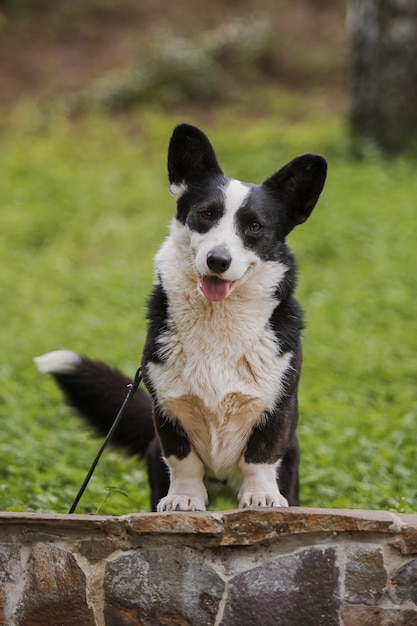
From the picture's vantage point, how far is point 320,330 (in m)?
7.58

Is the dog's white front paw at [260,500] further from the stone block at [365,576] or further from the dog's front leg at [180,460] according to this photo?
the stone block at [365,576]

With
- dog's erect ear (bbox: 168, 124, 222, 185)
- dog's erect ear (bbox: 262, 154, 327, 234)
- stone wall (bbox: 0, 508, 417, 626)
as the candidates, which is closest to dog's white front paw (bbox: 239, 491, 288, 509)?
stone wall (bbox: 0, 508, 417, 626)

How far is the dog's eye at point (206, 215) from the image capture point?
3.43 m

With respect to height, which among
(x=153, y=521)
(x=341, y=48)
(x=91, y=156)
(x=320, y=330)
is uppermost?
(x=341, y=48)

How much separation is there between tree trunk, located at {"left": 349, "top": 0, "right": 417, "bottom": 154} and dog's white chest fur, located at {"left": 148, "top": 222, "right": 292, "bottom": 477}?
8061 millimetres

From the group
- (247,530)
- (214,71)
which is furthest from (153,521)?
(214,71)

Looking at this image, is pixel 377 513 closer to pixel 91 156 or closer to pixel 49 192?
pixel 49 192

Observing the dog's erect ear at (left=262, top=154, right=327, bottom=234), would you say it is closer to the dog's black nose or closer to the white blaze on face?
the white blaze on face

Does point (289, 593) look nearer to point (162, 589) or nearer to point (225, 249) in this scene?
point (162, 589)

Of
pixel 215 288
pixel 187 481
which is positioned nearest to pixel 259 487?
pixel 187 481

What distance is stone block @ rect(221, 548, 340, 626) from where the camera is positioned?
3.20 meters

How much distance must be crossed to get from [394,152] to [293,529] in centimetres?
860

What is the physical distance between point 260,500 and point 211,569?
0.99 feet

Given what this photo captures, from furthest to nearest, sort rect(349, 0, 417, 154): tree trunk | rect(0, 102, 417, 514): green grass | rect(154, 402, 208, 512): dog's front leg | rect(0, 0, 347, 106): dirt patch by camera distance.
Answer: rect(0, 0, 347, 106): dirt patch < rect(349, 0, 417, 154): tree trunk < rect(0, 102, 417, 514): green grass < rect(154, 402, 208, 512): dog's front leg
